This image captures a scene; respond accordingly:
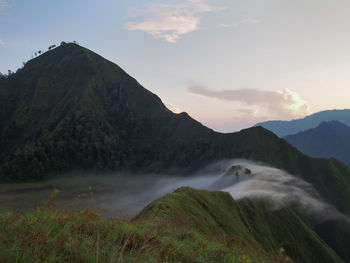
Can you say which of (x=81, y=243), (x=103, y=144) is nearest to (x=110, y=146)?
(x=103, y=144)

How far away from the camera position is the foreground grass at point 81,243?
4.54 m

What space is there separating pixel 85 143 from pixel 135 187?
163ft

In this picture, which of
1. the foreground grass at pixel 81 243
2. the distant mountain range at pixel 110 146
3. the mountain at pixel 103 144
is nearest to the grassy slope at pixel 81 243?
the foreground grass at pixel 81 243

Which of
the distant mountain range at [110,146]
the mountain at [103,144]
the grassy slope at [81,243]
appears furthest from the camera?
the mountain at [103,144]

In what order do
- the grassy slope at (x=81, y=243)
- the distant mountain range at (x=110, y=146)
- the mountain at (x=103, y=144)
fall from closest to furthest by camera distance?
the grassy slope at (x=81, y=243)
the distant mountain range at (x=110, y=146)
the mountain at (x=103, y=144)

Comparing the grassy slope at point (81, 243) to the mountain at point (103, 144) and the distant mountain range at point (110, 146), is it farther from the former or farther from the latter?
the mountain at point (103, 144)

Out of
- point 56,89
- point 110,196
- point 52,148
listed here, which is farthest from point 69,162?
point 56,89

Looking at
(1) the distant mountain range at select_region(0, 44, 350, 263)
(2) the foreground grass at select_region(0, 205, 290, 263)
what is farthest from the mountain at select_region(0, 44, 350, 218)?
(2) the foreground grass at select_region(0, 205, 290, 263)

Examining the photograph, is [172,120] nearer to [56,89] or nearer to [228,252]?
[56,89]

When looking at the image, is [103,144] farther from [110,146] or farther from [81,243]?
[81,243]

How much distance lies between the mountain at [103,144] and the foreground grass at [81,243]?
420 ft

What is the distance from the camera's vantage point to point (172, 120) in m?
199

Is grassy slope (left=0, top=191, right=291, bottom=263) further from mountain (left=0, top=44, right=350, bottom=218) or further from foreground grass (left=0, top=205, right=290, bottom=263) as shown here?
mountain (left=0, top=44, right=350, bottom=218)

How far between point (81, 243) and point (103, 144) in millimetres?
173624
